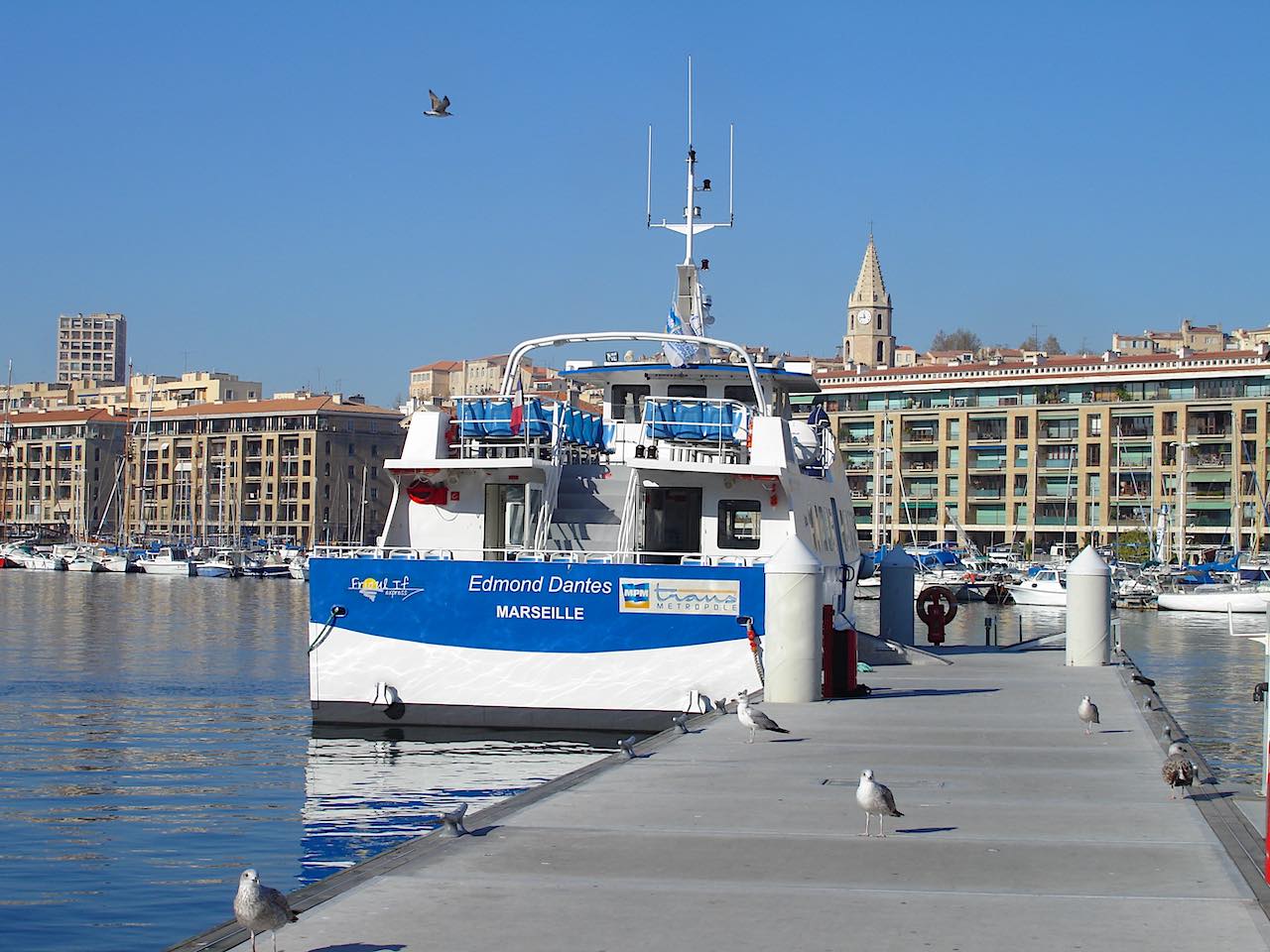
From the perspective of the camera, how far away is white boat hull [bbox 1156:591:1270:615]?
78938mm

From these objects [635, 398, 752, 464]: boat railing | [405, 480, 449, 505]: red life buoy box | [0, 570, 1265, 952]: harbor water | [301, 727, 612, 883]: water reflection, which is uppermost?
[635, 398, 752, 464]: boat railing

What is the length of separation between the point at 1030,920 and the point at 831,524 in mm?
22929

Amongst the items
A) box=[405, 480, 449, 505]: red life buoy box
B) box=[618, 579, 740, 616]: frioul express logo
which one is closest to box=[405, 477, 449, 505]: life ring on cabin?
box=[405, 480, 449, 505]: red life buoy box

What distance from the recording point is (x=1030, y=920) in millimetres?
10742

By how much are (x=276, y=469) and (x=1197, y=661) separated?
136 m

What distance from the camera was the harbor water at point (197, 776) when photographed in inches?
644

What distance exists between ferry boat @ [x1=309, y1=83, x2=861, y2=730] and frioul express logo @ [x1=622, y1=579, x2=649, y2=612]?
20 millimetres

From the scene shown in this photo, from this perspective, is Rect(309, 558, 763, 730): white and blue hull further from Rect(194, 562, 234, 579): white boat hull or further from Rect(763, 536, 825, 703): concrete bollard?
Rect(194, 562, 234, 579): white boat hull

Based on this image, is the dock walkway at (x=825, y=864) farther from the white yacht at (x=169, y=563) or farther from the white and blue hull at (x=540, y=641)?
the white yacht at (x=169, y=563)

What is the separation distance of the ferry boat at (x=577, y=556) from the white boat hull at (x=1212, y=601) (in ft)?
170

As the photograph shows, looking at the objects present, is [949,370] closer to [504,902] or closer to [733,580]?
[733,580]

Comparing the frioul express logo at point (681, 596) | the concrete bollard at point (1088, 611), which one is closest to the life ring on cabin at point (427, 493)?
the frioul express logo at point (681, 596)

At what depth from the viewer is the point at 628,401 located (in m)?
33.1

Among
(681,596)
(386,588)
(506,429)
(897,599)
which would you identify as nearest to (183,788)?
(386,588)
